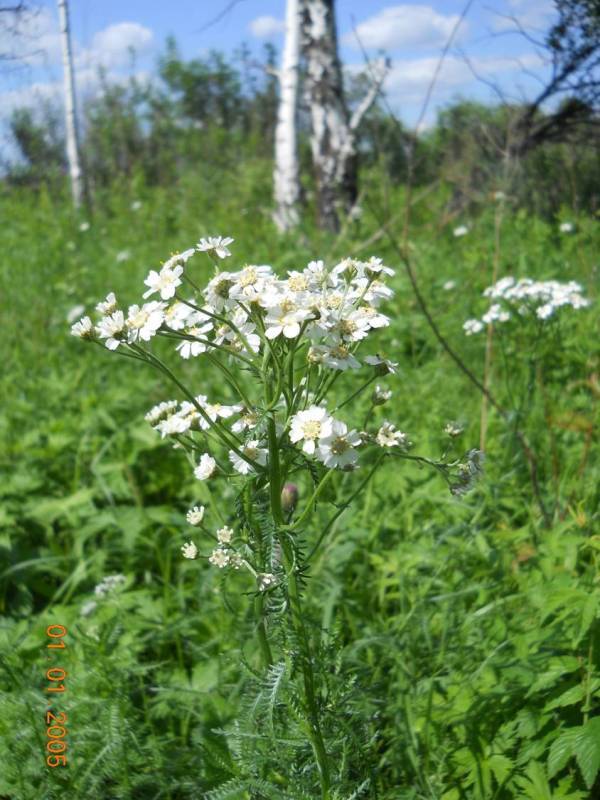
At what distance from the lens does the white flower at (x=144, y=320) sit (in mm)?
1087

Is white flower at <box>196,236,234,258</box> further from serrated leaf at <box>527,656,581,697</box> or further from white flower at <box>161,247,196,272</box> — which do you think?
serrated leaf at <box>527,656,581,697</box>

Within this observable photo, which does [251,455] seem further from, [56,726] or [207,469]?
[56,726]

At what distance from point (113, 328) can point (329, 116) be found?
5761 millimetres

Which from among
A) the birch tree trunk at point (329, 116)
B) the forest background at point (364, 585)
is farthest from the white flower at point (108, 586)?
the birch tree trunk at point (329, 116)

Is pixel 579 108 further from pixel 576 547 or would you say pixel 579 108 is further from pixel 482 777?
pixel 482 777

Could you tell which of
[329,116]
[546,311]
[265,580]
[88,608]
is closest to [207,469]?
[265,580]

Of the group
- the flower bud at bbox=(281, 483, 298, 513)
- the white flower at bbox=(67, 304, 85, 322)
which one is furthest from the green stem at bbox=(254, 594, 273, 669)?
the white flower at bbox=(67, 304, 85, 322)

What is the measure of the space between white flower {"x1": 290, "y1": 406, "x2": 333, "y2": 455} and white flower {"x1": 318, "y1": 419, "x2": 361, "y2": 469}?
1 centimetres

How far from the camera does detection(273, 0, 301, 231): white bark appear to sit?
6.55 metres

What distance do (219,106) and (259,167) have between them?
10.4 metres

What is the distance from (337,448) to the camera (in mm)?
1088

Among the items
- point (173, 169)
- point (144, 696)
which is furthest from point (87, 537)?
point (173, 169)

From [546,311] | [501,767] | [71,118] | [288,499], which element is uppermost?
[71,118]

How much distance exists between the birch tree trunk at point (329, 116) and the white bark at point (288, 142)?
21 centimetres
